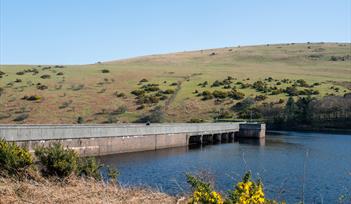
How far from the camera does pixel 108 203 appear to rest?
9875 mm

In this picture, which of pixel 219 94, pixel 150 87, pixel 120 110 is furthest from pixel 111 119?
pixel 219 94

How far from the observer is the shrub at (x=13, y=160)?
16.7 m

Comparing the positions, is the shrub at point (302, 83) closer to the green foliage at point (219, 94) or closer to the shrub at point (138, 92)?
the green foliage at point (219, 94)

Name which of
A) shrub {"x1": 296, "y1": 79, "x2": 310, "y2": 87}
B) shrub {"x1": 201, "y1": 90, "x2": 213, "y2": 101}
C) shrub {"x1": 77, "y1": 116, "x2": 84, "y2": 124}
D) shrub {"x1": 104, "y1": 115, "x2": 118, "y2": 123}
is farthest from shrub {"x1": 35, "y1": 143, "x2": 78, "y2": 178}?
shrub {"x1": 296, "y1": 79, "x2": 310, "y2": 87}

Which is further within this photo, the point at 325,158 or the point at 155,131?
the point at 155,131

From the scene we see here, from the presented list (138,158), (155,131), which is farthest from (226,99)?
(138,158)

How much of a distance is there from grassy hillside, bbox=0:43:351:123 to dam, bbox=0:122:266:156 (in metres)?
20.9

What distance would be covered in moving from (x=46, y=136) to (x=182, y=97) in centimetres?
5969

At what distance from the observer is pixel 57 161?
18531 mm

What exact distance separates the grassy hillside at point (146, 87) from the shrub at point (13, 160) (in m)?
65.3

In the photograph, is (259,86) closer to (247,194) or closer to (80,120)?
(80,120)

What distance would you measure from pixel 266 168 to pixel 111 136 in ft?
52.2

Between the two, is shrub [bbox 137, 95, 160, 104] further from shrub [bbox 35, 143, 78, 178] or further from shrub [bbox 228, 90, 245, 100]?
shrub [bbox 35, 143, 78, 178]

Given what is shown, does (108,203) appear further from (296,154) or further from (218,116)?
(218,116)
